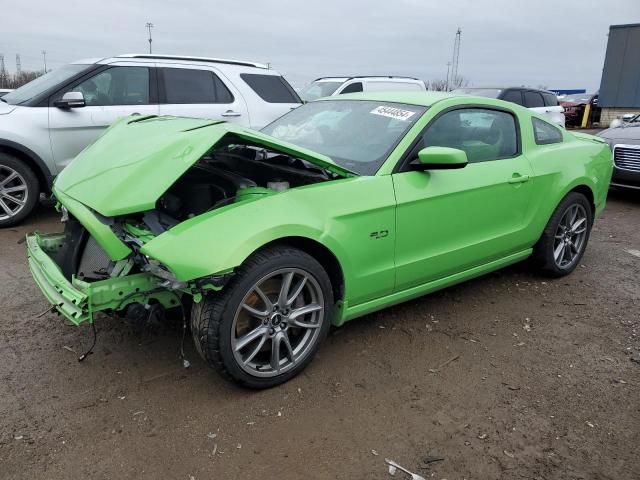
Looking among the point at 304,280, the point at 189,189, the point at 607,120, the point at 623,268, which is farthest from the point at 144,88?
the point at 607,120

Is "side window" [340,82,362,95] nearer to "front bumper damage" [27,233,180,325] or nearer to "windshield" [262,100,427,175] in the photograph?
"windshield" [262,100,427,175]

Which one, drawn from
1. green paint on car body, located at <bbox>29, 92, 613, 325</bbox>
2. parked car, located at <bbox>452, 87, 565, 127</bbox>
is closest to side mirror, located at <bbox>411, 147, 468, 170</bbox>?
green paint on car body, located at <bbox>29, 92, 613, 325</bbox>

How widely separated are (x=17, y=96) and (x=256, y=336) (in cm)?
515

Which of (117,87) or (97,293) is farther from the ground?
(117,87)

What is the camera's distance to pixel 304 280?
9.52 ft

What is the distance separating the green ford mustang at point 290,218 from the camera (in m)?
2.65

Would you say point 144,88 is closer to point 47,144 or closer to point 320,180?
point 47,144

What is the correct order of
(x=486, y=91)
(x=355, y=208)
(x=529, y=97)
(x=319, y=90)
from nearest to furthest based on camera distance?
(x=355, y=208) < (x=319, y=90) < (x=486, y=91) < (x=529, y=97)

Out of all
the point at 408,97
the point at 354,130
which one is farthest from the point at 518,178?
the point at 354,130

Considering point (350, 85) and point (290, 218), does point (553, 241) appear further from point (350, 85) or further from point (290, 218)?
point (350, 85)

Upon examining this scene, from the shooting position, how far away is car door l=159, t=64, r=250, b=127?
6562 millimetres

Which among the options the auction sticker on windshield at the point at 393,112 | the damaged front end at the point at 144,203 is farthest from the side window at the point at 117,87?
the auction sticker on windshield at the point at 393,112

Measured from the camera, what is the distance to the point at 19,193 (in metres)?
5.86

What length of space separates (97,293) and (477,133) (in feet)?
9.29
